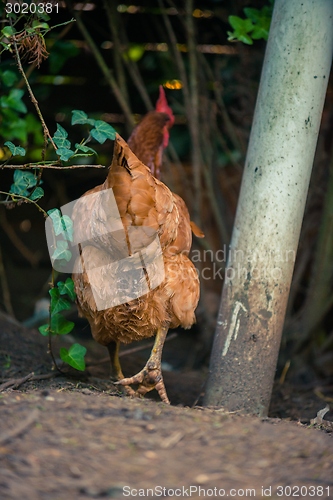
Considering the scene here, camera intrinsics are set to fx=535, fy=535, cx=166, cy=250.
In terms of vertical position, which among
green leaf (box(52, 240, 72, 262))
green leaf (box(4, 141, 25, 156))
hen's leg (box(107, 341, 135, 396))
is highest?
green leaf (box(4, 141, 25, 156))

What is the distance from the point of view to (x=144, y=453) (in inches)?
54.4

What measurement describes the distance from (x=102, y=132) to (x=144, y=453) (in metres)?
1.39

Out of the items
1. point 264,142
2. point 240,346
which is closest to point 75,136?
point 264,142

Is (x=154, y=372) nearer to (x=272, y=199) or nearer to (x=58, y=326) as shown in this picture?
(x=58, y=326)

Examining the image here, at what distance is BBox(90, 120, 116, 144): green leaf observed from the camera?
2.27m

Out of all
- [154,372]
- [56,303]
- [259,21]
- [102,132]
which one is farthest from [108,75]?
[154,372]

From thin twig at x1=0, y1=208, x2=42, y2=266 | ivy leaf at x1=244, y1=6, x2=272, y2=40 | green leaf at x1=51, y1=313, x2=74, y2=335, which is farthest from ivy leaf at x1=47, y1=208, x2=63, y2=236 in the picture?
thin twig at x1=0, y1=208, x2=42, y2=266

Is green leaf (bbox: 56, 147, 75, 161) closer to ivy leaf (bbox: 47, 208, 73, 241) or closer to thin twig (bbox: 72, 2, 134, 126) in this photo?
ivy leaf (bbox: 47, 208, 73, 241)

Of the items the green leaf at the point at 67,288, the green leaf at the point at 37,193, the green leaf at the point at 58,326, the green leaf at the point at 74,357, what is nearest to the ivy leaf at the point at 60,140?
the green leaf at the point at 37,193

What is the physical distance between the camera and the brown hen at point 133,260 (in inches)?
79.7

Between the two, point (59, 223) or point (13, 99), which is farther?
point (13, 99)

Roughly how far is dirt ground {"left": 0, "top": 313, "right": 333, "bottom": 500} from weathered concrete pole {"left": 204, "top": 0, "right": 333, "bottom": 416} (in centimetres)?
49

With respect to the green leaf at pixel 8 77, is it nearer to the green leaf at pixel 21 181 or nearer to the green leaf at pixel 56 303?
the green leaf at pixel 21 181

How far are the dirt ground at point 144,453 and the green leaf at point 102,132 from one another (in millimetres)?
1076
